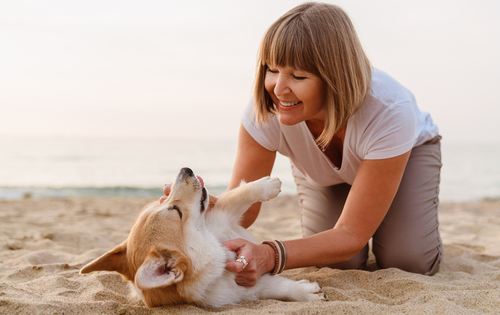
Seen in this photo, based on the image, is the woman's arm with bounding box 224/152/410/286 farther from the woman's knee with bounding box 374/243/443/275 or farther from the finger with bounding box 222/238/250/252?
the woman's knee with bounding box 374/243/443/275

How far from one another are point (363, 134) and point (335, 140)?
1.10 feet

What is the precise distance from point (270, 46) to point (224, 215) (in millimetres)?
1111

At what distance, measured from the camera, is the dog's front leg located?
231 cm

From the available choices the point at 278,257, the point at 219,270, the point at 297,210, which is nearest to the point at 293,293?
the point at 278,257

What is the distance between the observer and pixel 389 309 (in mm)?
1728

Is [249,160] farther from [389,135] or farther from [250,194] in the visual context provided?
[389,135]

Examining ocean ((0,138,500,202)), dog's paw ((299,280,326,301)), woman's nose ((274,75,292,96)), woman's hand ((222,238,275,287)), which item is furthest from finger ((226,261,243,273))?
ocean ((0,138,500,202))

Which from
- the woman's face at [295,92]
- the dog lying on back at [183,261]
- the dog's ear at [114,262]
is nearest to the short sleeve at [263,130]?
the woman's face at [295,92]

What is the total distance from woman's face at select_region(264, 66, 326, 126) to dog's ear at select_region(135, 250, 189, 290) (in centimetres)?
103

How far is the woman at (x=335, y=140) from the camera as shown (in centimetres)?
196

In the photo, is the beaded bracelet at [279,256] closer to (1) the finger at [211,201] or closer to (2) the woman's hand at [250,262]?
(2) the woman's hand at [250,262]

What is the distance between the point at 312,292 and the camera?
196 centimetres

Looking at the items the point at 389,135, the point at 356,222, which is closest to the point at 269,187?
the point at 356,222

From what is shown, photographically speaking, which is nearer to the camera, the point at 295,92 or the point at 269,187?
the point at 295,92
